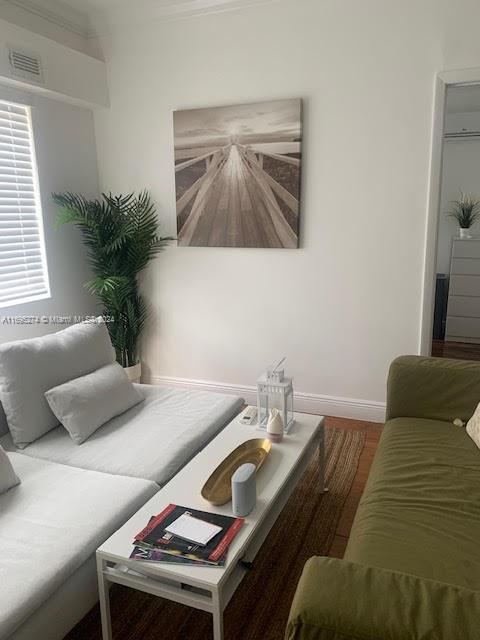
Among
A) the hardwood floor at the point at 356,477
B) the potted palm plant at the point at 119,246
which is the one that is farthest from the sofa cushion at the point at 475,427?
the potted palm plant at the point at 119,246

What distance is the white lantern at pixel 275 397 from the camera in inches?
88.1

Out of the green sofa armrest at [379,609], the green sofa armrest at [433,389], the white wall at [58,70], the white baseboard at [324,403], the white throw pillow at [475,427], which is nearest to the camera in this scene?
the green sofa armrest at [379,609]

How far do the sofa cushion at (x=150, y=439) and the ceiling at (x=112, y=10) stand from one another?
249 cm

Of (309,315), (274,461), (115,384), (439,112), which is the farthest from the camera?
(309,315)

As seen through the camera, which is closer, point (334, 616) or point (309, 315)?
point (334, 616)

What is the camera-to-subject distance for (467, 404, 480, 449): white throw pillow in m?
2.02

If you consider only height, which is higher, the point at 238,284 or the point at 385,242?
the point at 385,242

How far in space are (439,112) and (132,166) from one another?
213cm

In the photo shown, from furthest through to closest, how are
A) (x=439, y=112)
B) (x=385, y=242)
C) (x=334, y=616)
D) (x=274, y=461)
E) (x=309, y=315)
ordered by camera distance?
(x=309, y=315), (x=385, y=242), (x=439, y=112), (x=274, y=461), (x=334, y=616)

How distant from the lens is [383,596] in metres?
0.98

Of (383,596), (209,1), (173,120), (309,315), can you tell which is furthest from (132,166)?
(383,596)

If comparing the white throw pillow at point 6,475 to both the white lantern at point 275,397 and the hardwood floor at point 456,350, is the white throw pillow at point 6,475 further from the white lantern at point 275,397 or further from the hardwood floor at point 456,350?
the hardwood floor at point 456,350

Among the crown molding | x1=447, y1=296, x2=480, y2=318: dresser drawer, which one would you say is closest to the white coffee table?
the crown molding

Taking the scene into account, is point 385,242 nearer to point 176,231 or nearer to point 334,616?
point 176,231
